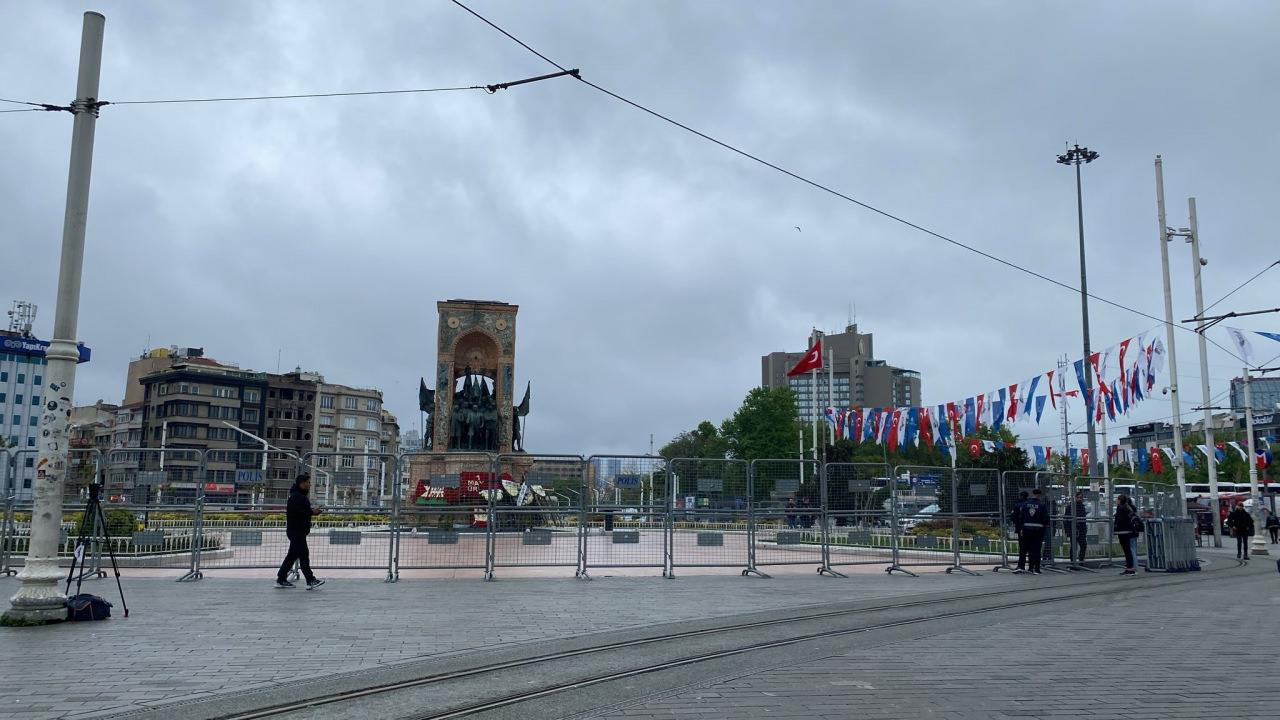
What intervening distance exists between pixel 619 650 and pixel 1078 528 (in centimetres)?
1640

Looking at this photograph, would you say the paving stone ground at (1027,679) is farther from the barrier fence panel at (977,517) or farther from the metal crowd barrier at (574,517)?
the barrier fence panel at (977,517)

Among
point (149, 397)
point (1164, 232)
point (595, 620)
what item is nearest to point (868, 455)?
point (1164, 232)

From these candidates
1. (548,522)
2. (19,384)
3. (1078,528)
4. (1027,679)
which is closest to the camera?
(1027,679)

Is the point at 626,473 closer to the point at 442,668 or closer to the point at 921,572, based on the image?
the point at 921,572

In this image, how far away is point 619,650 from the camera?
29.8 ft

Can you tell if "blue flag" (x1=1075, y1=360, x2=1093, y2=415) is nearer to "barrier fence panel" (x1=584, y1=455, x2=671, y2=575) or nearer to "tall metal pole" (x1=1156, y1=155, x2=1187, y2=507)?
"tall metal pole" (x1=1156, y1=155, x2=1187, y2=507)

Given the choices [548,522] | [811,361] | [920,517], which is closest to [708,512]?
[548,522]

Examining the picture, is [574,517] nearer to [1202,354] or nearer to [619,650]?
[619,650]

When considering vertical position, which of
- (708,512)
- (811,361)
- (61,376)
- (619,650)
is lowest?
(619,650)

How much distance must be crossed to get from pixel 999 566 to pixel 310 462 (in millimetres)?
14485

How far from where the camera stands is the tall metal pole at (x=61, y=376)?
9.98 meters

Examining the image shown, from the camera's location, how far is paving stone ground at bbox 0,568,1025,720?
23.6 ft


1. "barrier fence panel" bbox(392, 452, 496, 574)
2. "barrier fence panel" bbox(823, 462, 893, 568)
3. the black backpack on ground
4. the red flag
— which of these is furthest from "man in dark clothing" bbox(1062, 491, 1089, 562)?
the red flag

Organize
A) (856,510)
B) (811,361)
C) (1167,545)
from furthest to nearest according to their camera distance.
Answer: (811,361) < (1167,545) < (856,510)
